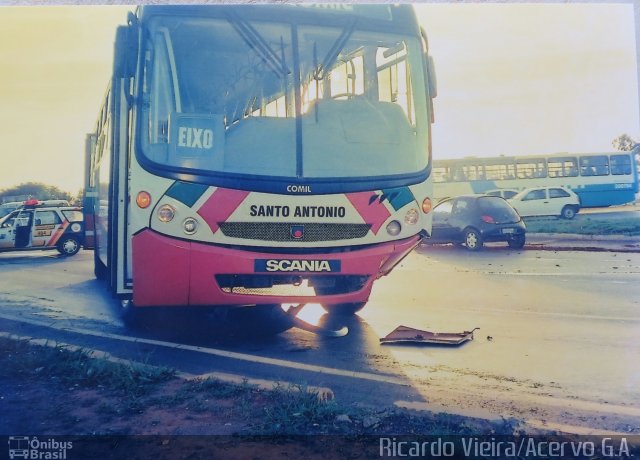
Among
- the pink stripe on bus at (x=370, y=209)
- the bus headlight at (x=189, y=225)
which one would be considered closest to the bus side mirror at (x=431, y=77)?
the pink stripe on bus at (x=370, y=209)

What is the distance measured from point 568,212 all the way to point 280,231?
184cm

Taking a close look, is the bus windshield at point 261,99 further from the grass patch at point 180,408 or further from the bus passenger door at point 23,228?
the grass patch at point 180,408

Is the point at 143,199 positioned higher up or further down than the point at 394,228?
higher up

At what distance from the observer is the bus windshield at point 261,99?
3738 mm

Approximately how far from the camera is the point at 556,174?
387cm

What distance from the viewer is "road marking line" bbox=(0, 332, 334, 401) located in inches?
133

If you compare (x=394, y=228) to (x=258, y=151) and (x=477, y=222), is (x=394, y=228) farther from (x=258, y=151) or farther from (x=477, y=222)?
(x=258, y=151)

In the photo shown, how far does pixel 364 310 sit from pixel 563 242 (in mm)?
1362

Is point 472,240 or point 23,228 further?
point 23,228

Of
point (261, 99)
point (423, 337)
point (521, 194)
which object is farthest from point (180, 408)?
point (521, 194)

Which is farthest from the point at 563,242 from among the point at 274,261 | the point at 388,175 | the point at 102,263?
the point at 102,263

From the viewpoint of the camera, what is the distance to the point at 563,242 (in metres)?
4.07

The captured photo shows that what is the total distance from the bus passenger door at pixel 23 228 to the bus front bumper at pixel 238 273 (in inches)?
36.6

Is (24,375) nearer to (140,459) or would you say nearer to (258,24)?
(140,459)
